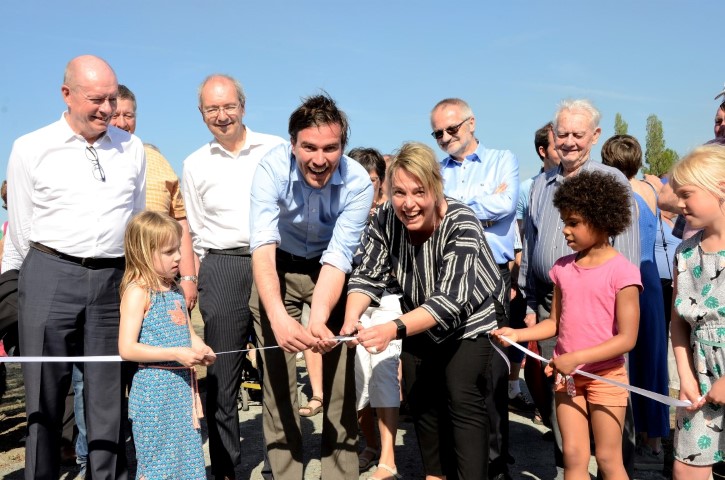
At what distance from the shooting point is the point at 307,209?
4.16 m

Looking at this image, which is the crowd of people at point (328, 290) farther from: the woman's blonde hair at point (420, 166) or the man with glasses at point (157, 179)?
the man with glasses at point (157, 179)

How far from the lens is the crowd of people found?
348 cm

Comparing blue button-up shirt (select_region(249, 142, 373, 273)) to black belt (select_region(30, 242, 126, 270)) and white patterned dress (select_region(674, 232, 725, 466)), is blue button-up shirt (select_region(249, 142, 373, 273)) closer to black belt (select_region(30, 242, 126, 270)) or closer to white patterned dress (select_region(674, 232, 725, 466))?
black belt (select_region(30, 242, 126, 270))

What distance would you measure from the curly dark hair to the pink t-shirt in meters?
0.18

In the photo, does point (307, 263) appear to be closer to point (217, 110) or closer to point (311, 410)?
point (217, 110)

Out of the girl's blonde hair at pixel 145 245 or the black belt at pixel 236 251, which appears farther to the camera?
the black belt at pixel 236 251

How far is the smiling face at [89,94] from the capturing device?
3.95 metres

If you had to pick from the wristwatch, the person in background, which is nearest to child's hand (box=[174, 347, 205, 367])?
the wristwatch

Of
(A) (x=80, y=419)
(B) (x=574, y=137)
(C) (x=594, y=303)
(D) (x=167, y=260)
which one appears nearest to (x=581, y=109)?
(B) (x=574, y=137)

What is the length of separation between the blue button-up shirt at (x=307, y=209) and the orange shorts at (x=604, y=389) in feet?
4.45

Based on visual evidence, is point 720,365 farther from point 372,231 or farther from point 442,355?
point 372,231

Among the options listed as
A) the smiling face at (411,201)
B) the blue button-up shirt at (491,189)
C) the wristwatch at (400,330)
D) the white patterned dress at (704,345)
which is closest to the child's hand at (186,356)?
the wristwatch at (400,330)

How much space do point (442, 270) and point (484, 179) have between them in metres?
1.80

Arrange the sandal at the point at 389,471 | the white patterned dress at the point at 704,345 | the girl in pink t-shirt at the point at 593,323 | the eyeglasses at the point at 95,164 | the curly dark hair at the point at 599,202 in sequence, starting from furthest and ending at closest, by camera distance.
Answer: the sandal at the point at 389,471 < the eyeglasses at the point at 95,164 < the curly dark hair at the point at 599,202 < the girl in pink t-shirt at the point at 593,323 < the white patterned dress at the point at 704,345
